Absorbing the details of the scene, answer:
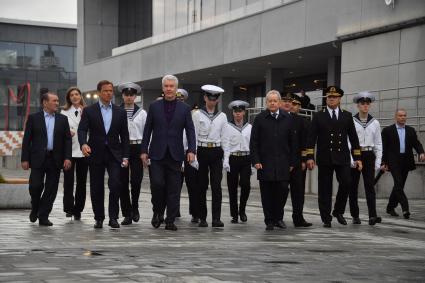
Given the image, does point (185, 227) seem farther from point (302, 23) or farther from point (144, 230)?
point (302, 23)

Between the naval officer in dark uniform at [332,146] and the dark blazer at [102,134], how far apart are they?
2.66 m

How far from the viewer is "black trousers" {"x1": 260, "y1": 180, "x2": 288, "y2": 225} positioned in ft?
41.7

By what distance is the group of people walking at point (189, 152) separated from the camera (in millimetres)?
12141

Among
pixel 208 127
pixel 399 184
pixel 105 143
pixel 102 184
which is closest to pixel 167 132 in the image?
pixel 105 143

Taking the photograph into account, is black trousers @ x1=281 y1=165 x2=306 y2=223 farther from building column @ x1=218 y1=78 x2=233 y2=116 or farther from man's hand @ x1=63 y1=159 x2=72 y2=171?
→ building column @ x1=218 y1=78 x2=233 y2=116

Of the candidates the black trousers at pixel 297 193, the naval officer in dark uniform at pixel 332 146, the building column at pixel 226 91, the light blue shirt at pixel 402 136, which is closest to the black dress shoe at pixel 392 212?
the light blue shirt at pixel 402 136

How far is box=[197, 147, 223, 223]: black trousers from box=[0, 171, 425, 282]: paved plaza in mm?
308

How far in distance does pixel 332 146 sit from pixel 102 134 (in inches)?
130

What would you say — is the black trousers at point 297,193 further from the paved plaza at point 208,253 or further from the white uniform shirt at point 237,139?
the white uniform shirt at point 237,139

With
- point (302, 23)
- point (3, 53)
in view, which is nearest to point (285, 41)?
point (302, 23)

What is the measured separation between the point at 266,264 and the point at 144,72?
40132 mm

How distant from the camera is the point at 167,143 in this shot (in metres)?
12.1

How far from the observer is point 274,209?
12797 millimetres

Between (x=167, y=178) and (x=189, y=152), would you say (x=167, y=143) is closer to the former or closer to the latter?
(x=189, y=152)
